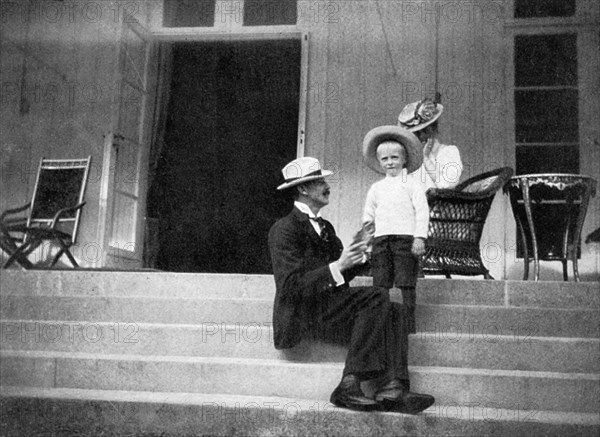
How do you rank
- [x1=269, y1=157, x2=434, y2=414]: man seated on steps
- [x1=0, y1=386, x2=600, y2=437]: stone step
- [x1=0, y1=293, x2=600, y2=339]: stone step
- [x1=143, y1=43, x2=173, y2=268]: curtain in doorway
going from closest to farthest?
[x1=0, y1=386, x2=600, y2=437]: stone step < [x1=269, y1=157, x2=434, y2=414]: man seated on steps < [x1=0, y1=293, x2=600, y2=339]: stone step < [x1=143, y1=43, x2=173, y2=268]: curtain in doorway

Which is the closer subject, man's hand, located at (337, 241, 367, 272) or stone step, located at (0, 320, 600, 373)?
man's hand, located at (337, 241, 367, 272)

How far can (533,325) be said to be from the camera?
4086 mm

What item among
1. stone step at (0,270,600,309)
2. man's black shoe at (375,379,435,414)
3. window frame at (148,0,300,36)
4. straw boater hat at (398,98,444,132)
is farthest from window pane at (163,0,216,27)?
man's black shoe at (375,379,435,414)

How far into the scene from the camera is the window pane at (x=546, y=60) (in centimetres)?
662

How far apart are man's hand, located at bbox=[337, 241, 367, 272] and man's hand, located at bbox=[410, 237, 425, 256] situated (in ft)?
1.10

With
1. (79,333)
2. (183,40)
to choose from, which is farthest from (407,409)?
(183,40)

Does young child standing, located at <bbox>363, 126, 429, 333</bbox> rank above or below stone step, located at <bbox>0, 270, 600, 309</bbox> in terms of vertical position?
above

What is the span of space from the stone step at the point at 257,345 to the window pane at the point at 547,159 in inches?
119

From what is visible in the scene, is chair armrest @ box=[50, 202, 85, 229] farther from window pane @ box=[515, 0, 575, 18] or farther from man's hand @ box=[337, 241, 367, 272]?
window pane @ box=[515, 0, 575, 18]

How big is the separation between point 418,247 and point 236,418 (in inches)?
49.6

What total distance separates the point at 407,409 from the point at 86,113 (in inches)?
207

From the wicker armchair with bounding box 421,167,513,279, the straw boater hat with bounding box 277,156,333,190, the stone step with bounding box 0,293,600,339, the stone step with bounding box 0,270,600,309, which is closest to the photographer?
the straw boater hat with bounding box 277,156,333,190

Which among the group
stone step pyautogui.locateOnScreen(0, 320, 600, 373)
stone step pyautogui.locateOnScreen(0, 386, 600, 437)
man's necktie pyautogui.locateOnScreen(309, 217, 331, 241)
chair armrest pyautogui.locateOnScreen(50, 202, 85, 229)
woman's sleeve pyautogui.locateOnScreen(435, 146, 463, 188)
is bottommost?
stone step pyautogui.locateOnScreen(0, 386, 600, 437)

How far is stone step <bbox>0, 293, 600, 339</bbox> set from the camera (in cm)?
404
